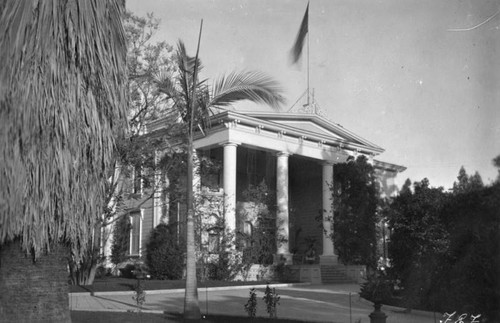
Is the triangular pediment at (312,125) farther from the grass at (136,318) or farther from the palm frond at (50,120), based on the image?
the palm frond at (50,120)

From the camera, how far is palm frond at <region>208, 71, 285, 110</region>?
14.3m

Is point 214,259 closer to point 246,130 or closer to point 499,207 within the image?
point 246,130

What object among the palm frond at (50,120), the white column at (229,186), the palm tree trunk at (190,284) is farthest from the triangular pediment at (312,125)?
the palm frond at (50,120)

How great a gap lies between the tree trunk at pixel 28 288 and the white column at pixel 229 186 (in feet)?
67.7

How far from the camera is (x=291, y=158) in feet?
118

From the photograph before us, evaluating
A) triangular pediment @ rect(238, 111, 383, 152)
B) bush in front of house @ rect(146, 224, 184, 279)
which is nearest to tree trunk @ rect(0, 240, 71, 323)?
bush in front of house @ rect(146, 224, 184, 279)

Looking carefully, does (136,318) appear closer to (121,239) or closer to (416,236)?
(416,236)

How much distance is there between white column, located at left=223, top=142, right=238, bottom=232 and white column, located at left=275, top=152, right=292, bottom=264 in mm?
2840

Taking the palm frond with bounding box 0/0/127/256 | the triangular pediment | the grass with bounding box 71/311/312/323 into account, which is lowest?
the grass with bounding box 71/311/312/323

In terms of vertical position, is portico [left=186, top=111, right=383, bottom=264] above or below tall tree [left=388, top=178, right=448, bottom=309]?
above

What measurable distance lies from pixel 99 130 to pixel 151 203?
84.1 feet

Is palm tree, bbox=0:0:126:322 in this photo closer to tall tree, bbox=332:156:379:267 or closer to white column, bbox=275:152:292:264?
white column, bbox=275:152:292:264

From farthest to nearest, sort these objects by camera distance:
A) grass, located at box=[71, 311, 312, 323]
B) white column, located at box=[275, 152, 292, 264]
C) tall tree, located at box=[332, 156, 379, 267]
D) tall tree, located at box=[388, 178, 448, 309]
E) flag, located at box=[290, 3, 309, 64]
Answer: white column, located at box=[275, 152, 292, 264], tall tree, located at box=[332, 156, 379, 267], tall tree, located at box=[388, 178, 448, 309], grass, located at box=[71, 311, 312, 323], flag, located at box=[290, 3, 309, 64]

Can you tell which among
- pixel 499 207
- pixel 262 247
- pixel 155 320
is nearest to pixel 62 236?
pixel 155 320
